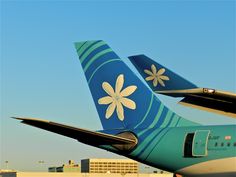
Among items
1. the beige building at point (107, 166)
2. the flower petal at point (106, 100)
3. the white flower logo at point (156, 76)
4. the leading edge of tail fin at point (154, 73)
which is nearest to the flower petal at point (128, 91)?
the flower petal at point (106, 100)

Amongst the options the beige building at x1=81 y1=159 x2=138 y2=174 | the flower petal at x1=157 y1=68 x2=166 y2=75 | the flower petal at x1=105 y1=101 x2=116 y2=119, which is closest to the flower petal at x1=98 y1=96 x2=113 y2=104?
the flower petal at x1=105 y1=101 x2=116 y2=119

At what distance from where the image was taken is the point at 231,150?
2069 cm

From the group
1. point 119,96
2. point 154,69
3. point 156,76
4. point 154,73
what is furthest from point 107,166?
point 156,76

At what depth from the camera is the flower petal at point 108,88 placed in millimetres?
24641

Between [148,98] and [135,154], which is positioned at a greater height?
[148,98]

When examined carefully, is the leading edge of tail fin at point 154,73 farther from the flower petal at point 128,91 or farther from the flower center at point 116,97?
the flower center at point 116,97

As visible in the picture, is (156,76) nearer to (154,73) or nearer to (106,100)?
(154,73)

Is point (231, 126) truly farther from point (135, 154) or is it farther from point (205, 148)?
point (135, 154)

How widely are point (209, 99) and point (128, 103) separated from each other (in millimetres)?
9312

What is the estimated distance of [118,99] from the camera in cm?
2452

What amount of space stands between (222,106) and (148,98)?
8.43m

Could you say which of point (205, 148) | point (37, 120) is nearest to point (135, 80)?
point (205, 148)

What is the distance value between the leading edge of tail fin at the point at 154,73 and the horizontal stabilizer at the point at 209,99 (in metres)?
3.07

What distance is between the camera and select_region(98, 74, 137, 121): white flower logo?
79.9ft
